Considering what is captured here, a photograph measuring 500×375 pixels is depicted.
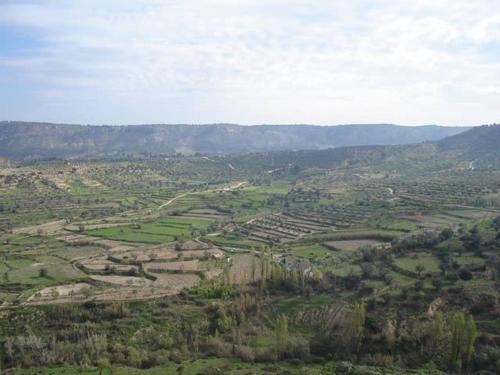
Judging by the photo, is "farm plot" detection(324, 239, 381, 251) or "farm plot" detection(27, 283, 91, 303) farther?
"farm plot" detection(324, 239, 381, 251)

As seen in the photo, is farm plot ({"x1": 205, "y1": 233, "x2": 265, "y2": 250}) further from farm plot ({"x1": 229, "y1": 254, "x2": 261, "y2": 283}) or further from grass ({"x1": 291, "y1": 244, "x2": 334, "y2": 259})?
grass ({"x1": 291, "y1": 244, "x2": 334, "y2": 259})

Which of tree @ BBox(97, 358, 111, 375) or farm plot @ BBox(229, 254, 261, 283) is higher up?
farm plot @ BBox(229, 254, 261, 283)

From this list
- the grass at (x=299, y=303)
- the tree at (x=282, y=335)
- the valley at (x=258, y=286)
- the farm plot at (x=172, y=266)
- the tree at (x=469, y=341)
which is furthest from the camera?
the farm plot at (x=172, y=266)

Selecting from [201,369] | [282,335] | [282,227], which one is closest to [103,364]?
[201,369]

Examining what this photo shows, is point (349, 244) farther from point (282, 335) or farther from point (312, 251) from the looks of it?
point (282, 335)

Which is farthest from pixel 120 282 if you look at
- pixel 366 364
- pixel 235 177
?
pixel 235 177

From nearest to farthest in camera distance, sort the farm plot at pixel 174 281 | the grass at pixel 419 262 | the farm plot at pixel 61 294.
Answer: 1. the farm plot at pixel 61 294
2. the grass at pixel 419 262
3. the farm plot at pixel 174 281

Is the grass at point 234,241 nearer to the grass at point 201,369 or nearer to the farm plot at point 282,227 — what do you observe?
the farm plot at point 282,227

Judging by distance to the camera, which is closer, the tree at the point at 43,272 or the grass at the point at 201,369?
the grass at the point at 201,369

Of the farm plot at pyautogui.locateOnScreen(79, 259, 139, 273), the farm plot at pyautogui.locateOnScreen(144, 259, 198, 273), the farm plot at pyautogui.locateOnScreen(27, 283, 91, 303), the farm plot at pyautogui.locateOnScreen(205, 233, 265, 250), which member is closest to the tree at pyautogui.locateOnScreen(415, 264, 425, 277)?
the farm plot at pyautogui.locateOnScreen(144, 259, 198, 273)

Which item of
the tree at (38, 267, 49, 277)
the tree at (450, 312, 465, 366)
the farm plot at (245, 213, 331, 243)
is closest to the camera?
the tree at (450, 312, 465, 366)

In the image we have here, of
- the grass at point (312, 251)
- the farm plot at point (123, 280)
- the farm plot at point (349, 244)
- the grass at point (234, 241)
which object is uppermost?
the farm plot at point (349, 244)

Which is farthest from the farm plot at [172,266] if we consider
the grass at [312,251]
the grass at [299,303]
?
the grass at [299,303]
